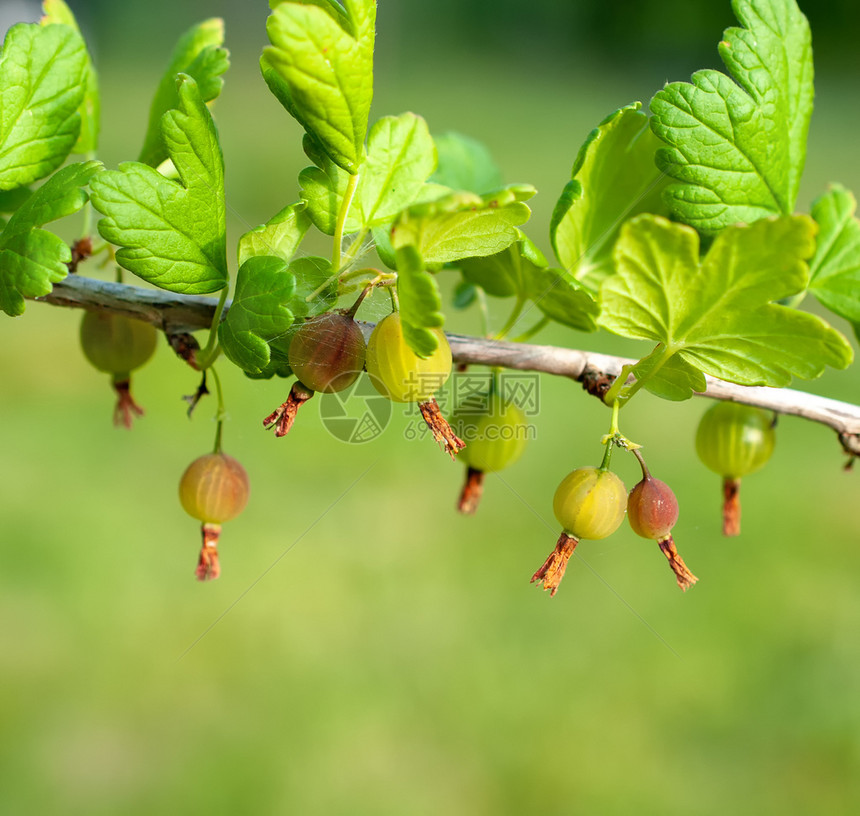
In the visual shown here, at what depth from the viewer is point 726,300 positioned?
2.60 feet

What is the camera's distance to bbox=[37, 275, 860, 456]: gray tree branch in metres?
1.09

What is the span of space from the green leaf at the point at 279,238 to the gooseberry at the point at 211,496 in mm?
324

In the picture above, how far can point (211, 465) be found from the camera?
3.77 ft

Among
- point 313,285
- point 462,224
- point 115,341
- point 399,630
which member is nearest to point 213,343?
point 313,285

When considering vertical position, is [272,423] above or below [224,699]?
above

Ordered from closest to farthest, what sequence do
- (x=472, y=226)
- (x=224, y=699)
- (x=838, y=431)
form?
(x=472, y=226) → (x=838, y=431) → (x=224, y=699)

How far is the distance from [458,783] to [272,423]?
102 inches

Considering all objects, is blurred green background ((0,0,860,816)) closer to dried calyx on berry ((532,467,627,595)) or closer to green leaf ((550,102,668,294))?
green leaf ((550,102,668,294))

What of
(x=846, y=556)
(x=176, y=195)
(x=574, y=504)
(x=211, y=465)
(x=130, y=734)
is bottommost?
(x=130, y=734)

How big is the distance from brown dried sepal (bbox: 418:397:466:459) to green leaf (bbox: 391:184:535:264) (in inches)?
6.3

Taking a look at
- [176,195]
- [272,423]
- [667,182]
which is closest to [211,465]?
[272,423]

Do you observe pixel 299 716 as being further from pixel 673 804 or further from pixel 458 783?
pixel 673 804

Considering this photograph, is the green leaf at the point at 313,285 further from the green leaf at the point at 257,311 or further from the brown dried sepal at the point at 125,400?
the brown dried sepal at the point at 125,400

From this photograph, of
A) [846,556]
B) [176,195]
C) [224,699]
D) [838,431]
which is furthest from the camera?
[846,556]
